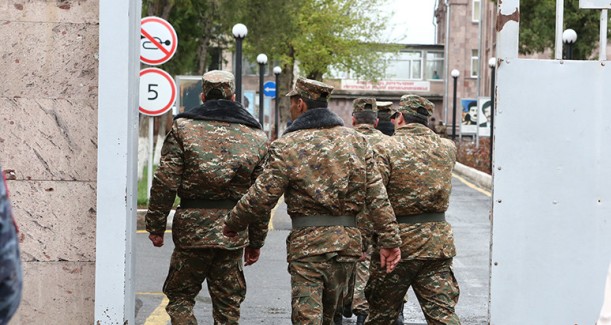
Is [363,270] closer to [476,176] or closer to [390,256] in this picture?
[390,256]

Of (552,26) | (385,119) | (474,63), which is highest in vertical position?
(474,63)

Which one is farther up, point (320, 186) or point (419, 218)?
point (320, 186)

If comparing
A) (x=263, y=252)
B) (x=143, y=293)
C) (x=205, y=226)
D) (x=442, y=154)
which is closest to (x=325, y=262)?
(x=205, y=226)

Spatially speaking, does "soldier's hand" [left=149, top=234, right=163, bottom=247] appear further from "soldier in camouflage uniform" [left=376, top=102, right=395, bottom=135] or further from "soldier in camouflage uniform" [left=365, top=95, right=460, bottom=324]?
"soldier in camouflage uniform" [left=376, top=102, right=395, bottom=135]

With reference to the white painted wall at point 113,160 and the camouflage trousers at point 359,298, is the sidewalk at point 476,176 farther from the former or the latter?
the white painted wall at point 113,160

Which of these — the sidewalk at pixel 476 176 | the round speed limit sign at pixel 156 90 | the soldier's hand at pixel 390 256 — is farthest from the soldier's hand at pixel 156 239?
the sidewalk at pixel 476 176

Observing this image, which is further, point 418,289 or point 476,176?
point 476,176

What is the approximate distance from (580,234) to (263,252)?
8337 millimetres

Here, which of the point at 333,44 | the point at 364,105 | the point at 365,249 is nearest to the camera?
the point at 365,249

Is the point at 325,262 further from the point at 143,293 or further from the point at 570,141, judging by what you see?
the point at 143,293

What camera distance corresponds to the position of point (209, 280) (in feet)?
24.9

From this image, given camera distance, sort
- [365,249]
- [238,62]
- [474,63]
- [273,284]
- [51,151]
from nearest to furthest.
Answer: [51,151] < [365,249] < [273,284] < [238,62] < [474,63]

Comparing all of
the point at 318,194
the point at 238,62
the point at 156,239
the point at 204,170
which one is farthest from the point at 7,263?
the point at 238,62

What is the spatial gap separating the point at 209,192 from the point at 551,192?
2128 mm
